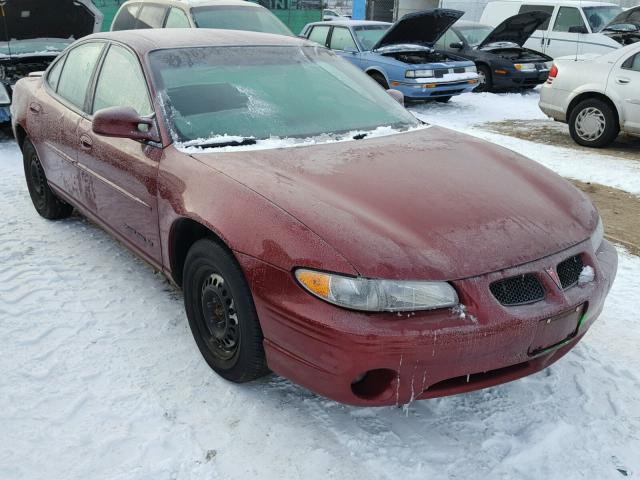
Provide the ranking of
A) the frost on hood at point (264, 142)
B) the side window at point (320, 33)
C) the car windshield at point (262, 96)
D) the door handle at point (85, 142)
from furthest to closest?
the side window at point (320, 33) → the door handle at point (85, 142) → the car windshield at point (262, 96) → the frost on hood at point (264, 142)

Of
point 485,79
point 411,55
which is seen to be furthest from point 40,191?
Answer: point 485,79

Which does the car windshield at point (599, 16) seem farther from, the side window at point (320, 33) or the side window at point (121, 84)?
the side window at point (121, 84)

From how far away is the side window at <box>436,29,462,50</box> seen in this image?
12664 millimetres

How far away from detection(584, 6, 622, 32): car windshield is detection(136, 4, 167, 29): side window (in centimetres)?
908

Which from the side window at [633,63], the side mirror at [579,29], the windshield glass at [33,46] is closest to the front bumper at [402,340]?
the side window at [633,63]

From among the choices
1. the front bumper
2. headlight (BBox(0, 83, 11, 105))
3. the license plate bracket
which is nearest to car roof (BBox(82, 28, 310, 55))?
the front bumper

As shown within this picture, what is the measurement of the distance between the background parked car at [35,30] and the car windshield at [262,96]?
472 centimetres

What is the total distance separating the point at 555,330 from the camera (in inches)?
92.7

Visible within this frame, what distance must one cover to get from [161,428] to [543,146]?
684 centimetres

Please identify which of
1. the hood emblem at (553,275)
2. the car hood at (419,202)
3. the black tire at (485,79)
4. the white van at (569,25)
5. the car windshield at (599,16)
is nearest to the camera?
the car hood at (419,202)

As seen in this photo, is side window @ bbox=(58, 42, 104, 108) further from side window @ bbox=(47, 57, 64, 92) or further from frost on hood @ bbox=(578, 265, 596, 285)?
frost on hood @ bbox=(578, 265, 596, 285)

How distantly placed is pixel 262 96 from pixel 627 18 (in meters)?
12.2

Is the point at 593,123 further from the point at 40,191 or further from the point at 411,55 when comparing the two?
the point at 40,191

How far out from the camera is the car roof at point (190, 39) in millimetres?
3479
